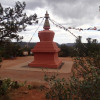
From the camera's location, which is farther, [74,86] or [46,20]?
[46,20]

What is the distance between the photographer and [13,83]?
15.8 ft

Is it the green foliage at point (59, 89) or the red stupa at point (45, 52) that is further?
the red stupa at point (45, 52)

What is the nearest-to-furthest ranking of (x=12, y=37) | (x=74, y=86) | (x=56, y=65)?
(x=74, y=86) < (x=12, y=37) < (x=56, y=65)

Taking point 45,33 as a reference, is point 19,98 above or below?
below

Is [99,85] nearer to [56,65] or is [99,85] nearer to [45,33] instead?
[56,65]

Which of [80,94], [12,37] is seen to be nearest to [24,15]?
[12,37]

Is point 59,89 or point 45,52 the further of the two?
point 45,52

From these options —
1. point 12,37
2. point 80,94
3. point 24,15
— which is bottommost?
point 80,94

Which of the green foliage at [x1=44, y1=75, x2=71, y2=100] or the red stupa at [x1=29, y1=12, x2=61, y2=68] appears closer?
the green foliage at [x1=44, y1=75, x2=71, y2=100]

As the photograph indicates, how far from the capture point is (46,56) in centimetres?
945

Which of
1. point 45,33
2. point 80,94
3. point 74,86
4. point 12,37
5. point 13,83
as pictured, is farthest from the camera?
point 45,33

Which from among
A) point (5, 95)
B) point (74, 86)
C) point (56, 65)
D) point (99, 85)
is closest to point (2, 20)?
point (5, 95)

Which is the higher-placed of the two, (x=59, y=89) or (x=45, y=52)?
(x=45, y=52)

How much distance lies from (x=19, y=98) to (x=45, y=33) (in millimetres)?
6487
